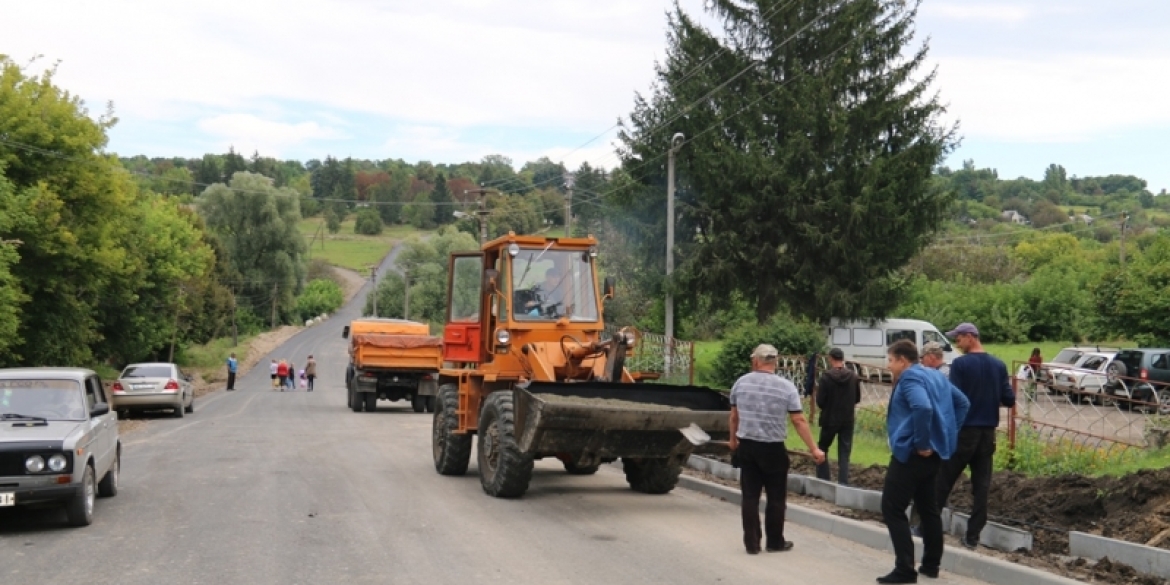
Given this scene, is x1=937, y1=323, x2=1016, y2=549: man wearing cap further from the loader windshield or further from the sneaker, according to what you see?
the loader windshield

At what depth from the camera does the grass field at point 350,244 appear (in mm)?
148875

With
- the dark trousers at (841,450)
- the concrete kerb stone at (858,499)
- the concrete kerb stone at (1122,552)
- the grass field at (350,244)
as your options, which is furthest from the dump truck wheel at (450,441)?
the grass field at (350,244)

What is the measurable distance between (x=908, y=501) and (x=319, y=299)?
115135mm

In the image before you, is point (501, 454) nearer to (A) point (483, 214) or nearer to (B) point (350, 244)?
(A) point (483, 214)

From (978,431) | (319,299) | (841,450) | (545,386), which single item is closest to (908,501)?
(978,431)

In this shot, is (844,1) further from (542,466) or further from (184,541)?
(184,541)

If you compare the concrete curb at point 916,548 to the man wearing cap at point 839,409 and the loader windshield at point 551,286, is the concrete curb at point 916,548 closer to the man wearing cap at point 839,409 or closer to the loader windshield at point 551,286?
the man wearing cap at point 839,409

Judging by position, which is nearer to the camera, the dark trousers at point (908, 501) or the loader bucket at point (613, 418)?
the dark trousers at point (908, 501)

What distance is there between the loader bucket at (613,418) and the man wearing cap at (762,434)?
2.32 metres

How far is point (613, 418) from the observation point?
11.6m

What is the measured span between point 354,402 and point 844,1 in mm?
19548

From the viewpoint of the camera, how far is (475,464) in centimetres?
1669

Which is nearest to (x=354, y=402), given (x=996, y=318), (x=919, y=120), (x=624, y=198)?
(x=624, y=198)

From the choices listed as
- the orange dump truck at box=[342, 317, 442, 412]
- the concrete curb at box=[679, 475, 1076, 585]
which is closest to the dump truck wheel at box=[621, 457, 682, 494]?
the concrete curb at box=[679, 475, 1076, 585]
